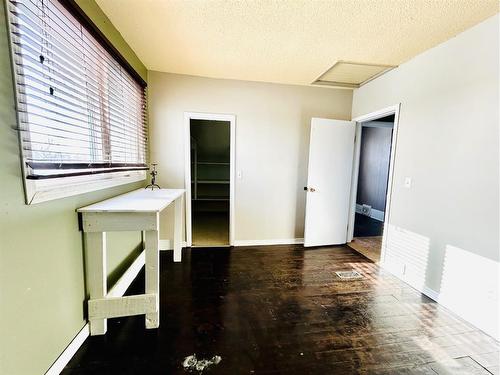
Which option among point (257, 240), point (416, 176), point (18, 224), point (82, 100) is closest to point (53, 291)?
point (18, 224)

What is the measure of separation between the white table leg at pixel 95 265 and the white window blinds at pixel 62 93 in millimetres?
456

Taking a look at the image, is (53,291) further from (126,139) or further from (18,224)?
(126,139)

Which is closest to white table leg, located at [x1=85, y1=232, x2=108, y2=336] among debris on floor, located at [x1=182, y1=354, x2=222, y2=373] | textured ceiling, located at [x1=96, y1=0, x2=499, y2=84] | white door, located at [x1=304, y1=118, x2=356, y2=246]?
debris on floor, located at [x1=182, y1=354, x2=222, y2=373]

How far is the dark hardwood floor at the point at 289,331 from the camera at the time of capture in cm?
140

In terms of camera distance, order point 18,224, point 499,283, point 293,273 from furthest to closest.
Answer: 1. point 293,273
2. point 499,283
3. point 18,224

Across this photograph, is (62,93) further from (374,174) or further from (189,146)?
(374,174)

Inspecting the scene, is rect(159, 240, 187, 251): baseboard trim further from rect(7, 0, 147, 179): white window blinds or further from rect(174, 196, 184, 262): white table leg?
rect(7, 0, 147, 179): white window blinds

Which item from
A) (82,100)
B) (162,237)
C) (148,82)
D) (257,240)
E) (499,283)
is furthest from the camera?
(257,240)

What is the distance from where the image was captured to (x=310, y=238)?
335cm

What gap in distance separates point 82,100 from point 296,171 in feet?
8.74

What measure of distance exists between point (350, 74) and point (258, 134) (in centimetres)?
140

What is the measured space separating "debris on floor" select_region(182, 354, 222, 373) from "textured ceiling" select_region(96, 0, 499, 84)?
8.01 feet

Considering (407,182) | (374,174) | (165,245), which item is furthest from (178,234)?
(374,174)

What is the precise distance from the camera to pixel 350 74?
115 inches
